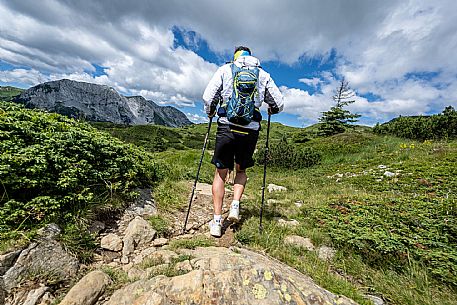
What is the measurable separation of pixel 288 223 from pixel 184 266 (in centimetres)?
278

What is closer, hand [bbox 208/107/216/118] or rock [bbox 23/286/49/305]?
rock [bbox 23/286/49/305]

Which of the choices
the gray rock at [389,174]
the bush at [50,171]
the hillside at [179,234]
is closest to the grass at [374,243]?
the hillside at [179,234]

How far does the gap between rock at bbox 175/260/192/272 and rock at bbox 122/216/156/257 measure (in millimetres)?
980

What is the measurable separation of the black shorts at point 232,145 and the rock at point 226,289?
5.80 feet

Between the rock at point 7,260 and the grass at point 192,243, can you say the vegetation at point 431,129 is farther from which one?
the rock at point 7,260

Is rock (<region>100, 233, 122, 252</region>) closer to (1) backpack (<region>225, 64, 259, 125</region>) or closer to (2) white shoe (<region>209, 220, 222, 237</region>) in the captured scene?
(2) white shoe (<region>209, 220, 222, 237</region>)

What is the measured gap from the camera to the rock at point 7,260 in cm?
220

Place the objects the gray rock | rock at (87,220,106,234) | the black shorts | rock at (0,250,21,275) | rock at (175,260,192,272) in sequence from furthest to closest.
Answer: the gray rock, the black shorts, rock at (87,220,106,234), rock at (175,260,192,272), rock at (0,250,21,275)

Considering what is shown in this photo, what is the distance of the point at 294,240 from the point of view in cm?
395

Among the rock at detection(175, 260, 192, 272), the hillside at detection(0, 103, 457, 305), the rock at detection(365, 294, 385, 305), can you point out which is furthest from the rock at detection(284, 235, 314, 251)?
the rock at detection(175, 260, 192, 272)

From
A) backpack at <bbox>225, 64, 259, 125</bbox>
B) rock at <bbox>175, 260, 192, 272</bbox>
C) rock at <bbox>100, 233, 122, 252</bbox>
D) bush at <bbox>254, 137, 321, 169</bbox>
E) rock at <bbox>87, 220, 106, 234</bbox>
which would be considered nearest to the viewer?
rock at <bbox>175, 260, 192, 272</bbox>

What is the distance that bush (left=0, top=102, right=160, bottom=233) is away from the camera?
9.00 ft

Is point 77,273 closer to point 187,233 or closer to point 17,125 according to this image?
point 187,233

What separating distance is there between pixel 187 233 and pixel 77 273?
5.66 ft
